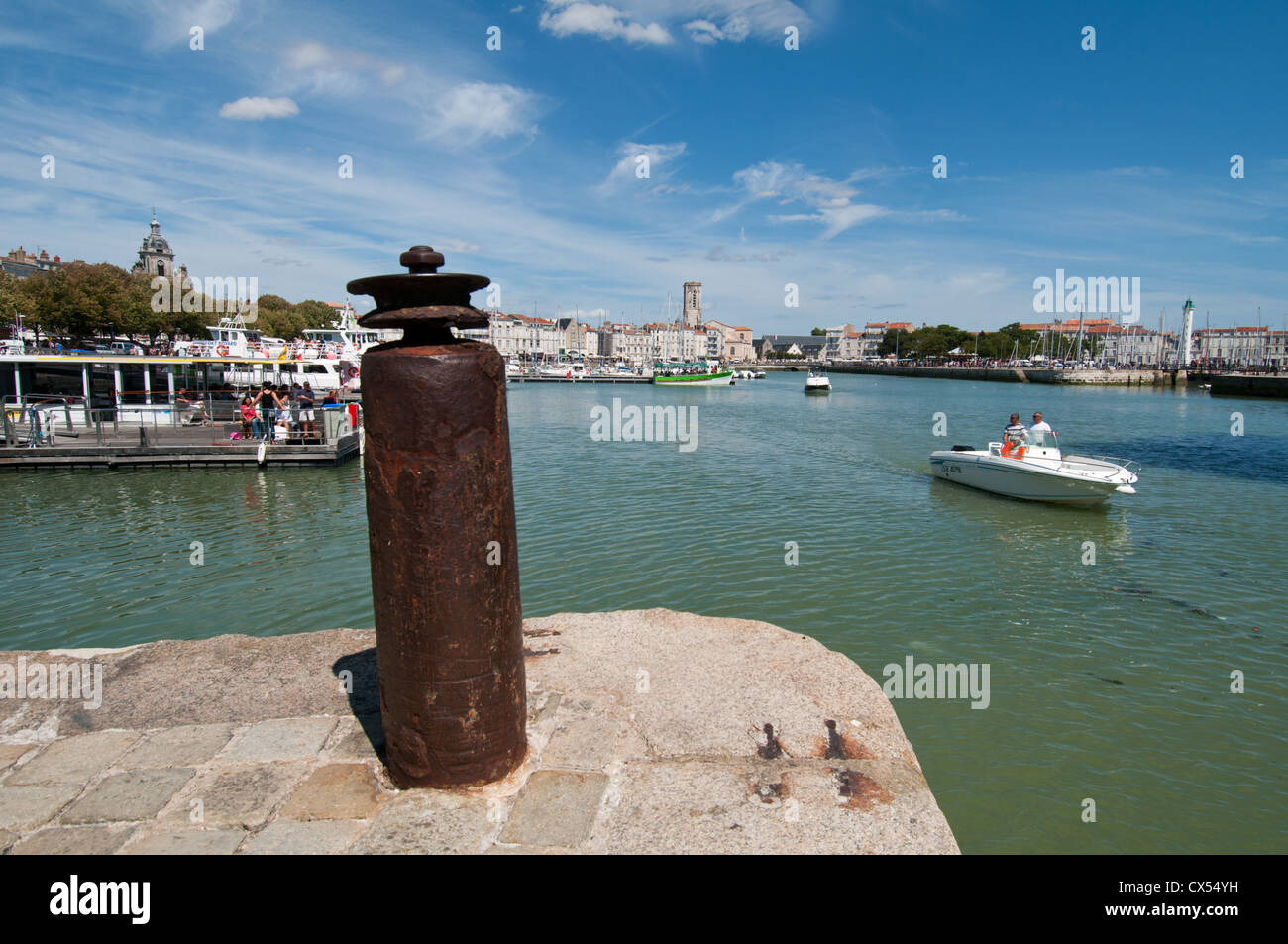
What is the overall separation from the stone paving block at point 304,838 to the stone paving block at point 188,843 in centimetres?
10

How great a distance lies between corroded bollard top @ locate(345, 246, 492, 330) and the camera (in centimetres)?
341

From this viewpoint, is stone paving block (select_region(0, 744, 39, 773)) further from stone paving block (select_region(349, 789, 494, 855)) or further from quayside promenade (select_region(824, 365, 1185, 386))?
quayside promenade (select_region(824, 365, 1185, 386))

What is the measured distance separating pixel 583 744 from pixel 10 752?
3272mm

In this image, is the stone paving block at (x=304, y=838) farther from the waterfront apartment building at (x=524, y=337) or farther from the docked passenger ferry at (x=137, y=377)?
the waterfront apartment building at (x=524, y=337)

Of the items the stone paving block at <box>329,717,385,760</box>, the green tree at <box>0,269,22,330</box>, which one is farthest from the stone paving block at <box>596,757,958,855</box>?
the green tree at <box>0,269,22,330</box>

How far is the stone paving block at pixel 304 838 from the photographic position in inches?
127

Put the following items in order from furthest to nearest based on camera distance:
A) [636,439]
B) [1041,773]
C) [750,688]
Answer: [636,439]
[1041,773]
[750,688]

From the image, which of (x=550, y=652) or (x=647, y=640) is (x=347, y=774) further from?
(x=647, y=640)

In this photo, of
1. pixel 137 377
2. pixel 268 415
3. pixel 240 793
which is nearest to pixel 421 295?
pixel 240 793

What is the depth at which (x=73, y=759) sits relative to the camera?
13.3 ft

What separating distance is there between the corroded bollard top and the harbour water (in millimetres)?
5285
